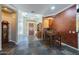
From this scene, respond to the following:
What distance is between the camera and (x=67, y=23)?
2982mm

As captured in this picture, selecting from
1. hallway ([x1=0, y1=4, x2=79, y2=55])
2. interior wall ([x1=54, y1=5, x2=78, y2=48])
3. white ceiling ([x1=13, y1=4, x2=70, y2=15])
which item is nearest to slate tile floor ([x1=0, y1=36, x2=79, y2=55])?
hallway ([x1=0, y1=4, x2=79, y2=55])

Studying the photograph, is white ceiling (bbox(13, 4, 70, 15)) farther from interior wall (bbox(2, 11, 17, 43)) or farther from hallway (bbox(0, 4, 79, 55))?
interior wall (bbox(2, 11, 17, 43))

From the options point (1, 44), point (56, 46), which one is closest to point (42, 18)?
point (56, 46)

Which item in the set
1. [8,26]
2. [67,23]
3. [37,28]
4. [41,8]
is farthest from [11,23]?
[67,23]

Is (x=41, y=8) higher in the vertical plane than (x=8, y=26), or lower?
higher

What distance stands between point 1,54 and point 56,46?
1129 mm

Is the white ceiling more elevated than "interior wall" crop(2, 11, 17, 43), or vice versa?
the white ceiling

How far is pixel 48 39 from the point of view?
3109 mm

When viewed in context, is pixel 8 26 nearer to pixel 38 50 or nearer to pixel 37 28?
pixel 37 28

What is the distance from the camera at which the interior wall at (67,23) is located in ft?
9.47

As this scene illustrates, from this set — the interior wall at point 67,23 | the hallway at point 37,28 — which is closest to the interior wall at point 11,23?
the hallway at point 37,28

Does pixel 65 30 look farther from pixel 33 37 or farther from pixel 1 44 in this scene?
pixel 1 44

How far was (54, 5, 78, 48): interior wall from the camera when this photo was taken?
2.89 metres

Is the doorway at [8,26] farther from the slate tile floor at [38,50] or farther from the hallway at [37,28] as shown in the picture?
A: the slate tile floor at [38,50]
